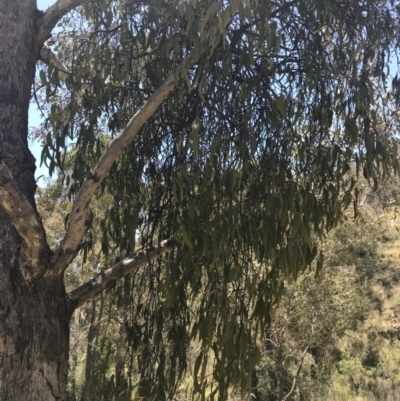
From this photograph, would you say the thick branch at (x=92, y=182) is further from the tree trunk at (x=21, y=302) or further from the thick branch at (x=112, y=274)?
the thick branch at (x=112, y=274)

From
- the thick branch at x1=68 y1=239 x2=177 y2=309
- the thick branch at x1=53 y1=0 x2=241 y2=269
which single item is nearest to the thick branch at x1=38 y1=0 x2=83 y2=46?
the thick branch at x1=53 y1=0 x2=241 y2=269

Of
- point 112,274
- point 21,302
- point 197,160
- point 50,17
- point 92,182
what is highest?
point 50,17

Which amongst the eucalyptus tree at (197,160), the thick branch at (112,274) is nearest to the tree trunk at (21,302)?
the eucalyptus tree at (197,160)

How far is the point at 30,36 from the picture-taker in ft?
8.46

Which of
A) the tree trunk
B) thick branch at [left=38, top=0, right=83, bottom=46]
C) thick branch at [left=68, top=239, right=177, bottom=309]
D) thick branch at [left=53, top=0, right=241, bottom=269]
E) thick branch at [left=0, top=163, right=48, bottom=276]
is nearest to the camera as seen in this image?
thick branch at [left=0, top=163, right=48, bottom=276]

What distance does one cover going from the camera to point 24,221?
2.02 meters

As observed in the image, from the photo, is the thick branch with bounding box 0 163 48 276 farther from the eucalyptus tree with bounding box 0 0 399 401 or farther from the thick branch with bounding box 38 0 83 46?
the thick branch with bounding box 38 0 83 46

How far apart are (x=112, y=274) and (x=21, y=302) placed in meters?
0.50

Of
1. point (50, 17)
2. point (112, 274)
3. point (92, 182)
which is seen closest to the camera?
point (92, 182)

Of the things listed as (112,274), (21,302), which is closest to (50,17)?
(112,274)

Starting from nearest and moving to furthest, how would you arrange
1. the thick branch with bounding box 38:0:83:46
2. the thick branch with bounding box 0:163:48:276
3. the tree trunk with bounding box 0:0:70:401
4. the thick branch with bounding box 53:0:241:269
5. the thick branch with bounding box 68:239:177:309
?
the thick branch with bounding box 0:163:48:276 → the tree trunk with bounding box 0:0:70:401 → the thick branch with bounding box 53:0:241:269 → the thick branch with bounding box 68:239:177:309 → the thick branch with bounding box 38:0:83:46

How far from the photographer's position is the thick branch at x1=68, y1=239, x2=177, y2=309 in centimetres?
241

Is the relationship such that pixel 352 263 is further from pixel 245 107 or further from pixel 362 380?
pixel 245 107

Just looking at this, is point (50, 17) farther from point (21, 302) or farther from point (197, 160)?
point (21, 302)
